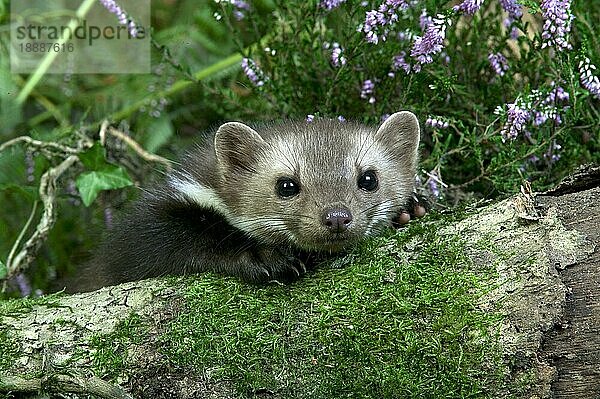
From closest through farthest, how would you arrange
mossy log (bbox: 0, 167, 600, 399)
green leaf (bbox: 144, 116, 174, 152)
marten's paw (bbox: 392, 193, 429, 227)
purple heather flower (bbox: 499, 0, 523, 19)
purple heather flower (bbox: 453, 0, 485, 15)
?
1. mossy log (bbox: 0, 167, 600, 399)
2. purple heather flower (bbox: 453, 0, 485, 15)
3. marten's paw (bbox: 392, 193, 429, 227)
4. purple heather flower (bbox: 499, 0, 523, 19)
5. green leaf (bbox: 144, 116, 174, 152)

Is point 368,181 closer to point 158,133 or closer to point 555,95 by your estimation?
point 555,95

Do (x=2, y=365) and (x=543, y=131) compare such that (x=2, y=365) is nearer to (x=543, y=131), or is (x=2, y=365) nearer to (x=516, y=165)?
(x=516, y=165)

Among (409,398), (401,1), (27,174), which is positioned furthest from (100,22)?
(409,398)

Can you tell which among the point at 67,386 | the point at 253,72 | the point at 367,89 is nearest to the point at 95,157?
the point at 253,72

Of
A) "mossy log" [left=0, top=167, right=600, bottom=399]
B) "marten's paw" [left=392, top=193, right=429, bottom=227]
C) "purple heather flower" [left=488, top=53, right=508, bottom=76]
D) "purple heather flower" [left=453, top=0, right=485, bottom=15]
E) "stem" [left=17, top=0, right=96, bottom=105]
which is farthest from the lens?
"stem" [left=17, top=0, right=96, bottom=105]

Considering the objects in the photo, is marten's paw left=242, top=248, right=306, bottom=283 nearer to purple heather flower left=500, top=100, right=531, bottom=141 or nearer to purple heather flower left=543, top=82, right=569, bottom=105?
purple heather flower left=500, top=100, right=531, bottom=141

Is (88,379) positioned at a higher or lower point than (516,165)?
lower

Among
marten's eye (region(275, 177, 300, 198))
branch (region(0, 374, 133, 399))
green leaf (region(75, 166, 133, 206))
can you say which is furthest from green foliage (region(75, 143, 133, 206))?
branch (region(0, 374, 133, 399))

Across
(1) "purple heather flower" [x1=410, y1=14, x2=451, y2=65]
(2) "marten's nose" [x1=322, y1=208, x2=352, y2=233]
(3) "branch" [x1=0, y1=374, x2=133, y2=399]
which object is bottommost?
(3) "branch" [x1=0, y1=374, x2=133, y2=399]
